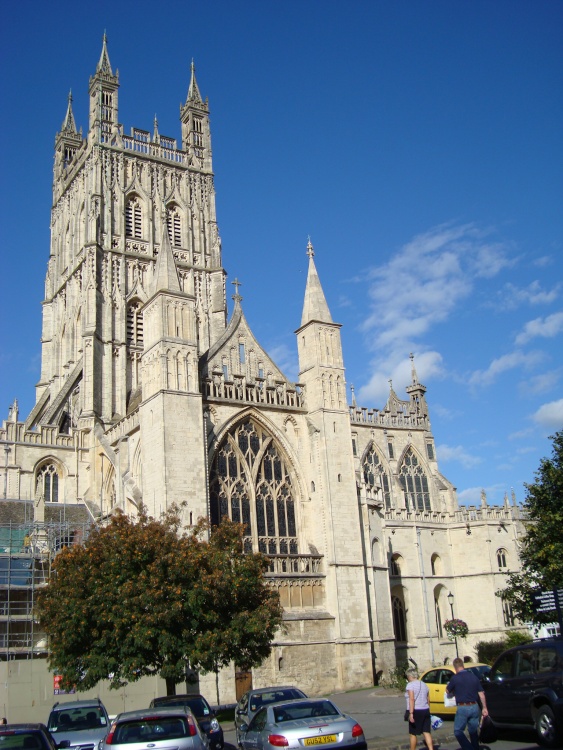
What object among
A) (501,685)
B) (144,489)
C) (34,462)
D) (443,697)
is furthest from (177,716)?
(34,462)

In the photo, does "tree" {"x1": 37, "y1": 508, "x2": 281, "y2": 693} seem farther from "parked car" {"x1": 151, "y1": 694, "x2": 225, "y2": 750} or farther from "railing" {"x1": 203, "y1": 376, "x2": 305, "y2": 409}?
"railing" {"x1": 203, "y1": 376, "x2": 305, "y2": 409}

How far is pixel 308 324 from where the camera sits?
37.1 metres

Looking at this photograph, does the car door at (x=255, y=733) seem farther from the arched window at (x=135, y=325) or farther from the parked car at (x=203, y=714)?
the arched window at (x=135, y=325)

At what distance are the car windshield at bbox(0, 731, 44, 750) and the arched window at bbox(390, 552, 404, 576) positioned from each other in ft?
116

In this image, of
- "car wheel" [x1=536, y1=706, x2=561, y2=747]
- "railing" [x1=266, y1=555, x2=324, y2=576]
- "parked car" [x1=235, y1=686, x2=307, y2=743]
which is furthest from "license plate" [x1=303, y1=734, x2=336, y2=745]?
"railing" [x1=266, y1=555, x2=324, y2=576]

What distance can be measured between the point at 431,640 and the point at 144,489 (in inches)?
777

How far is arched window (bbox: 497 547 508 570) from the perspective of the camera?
45.8 m

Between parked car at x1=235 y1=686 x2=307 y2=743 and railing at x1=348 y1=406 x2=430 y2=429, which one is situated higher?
railing at x1=348 y1=406 x2=430 y2=429

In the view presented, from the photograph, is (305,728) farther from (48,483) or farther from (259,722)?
(48,483)

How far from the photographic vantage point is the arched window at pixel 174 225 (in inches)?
2035

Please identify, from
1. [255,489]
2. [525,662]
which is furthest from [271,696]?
[255,489]

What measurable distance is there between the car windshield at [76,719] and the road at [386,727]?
9.73 feet

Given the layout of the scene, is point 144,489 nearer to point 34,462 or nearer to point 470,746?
point 34,462

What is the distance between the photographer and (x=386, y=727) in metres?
18.8
